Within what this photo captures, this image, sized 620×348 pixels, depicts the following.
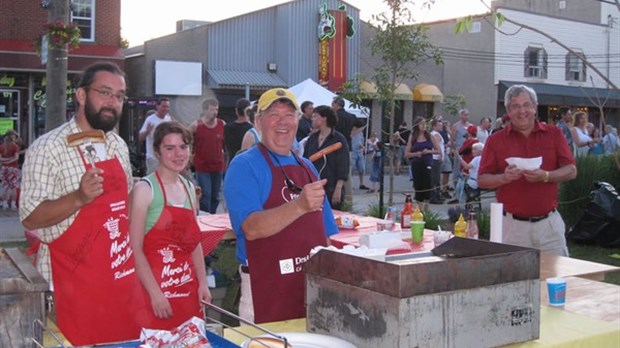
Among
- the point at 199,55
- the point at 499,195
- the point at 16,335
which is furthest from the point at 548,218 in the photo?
the point at 199,55

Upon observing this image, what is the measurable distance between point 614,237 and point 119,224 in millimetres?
8179

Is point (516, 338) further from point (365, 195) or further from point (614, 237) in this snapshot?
point (365, 195)

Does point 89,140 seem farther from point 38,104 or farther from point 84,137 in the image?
point 38,104

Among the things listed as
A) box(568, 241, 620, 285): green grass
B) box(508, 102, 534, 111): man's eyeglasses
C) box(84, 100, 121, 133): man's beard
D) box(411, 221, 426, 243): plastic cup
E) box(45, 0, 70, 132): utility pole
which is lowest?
box(568, 241, 620, 285): green grass

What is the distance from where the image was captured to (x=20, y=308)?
184 centimetres

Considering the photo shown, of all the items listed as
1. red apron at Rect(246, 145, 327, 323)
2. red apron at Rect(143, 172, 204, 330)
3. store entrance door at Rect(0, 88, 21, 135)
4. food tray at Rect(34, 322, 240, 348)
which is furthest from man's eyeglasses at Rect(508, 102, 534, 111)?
store entrance door at Rect(0, 88, 21, 135)

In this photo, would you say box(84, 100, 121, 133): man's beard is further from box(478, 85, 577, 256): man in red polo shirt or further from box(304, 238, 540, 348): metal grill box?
box(478, 85, 577, 256): man in red polo shirt

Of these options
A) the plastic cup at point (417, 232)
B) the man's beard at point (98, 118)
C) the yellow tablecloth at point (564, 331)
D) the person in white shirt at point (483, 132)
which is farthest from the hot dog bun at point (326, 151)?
the person in white shirt at point (483, 132)

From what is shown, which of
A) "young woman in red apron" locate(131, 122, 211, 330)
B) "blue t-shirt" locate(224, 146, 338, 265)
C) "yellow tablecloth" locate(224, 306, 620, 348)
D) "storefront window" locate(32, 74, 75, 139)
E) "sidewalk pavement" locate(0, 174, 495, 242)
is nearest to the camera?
"yellow tablecloth" locate(224, 306, 620, 348)

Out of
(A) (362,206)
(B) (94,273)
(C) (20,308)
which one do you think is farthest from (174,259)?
(A) (362,206)

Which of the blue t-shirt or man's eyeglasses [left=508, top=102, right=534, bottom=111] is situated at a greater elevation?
man's eyeglasses [left=508, top=102, right=534, bottom=111]

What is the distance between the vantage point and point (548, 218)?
16.0 ft

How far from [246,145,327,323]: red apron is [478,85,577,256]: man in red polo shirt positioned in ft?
7.32

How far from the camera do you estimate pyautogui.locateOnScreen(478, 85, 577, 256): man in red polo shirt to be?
4.85 m
